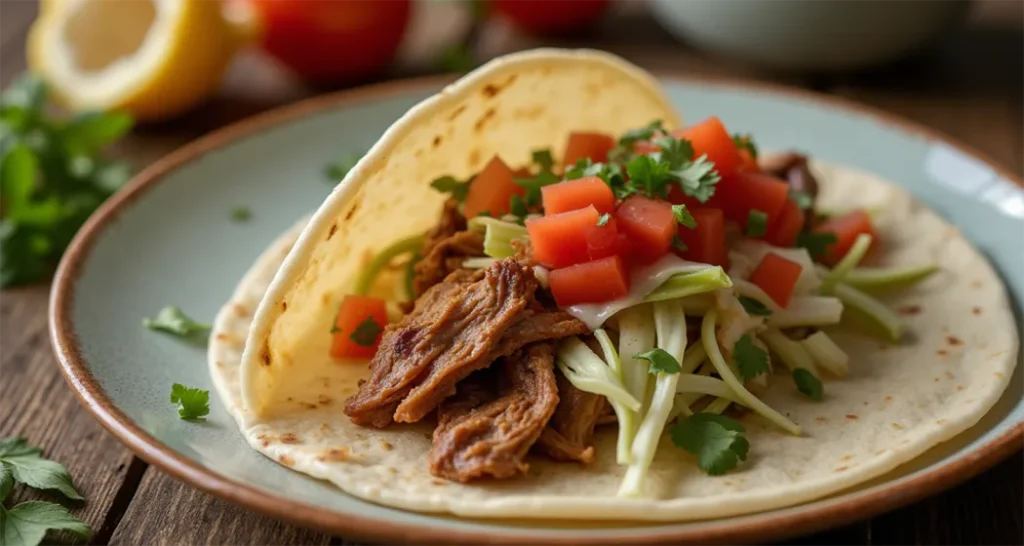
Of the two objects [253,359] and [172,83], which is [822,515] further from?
[172,83]

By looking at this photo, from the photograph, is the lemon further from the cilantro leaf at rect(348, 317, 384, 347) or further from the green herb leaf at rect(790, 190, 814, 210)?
the green herb leaf at rect(790, 190, 814, 210)

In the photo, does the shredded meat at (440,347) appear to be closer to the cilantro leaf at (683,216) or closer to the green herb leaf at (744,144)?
the cilantro leaf at (683,216)

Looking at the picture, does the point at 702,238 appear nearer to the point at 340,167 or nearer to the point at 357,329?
the point at 357,329

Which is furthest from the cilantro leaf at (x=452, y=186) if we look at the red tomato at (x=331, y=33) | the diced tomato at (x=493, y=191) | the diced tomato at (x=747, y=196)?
the red tomato at (x=331, y=33)

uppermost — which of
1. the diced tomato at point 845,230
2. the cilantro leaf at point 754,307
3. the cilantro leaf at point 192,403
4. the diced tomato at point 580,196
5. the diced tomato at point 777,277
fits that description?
the diced tomato at point 580,196

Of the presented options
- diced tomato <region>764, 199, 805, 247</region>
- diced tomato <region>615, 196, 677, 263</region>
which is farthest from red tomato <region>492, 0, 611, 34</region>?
diced tomato <region>615, 196, 677, 263</region>

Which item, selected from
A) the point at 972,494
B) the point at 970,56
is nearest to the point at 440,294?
the point at 972,494
